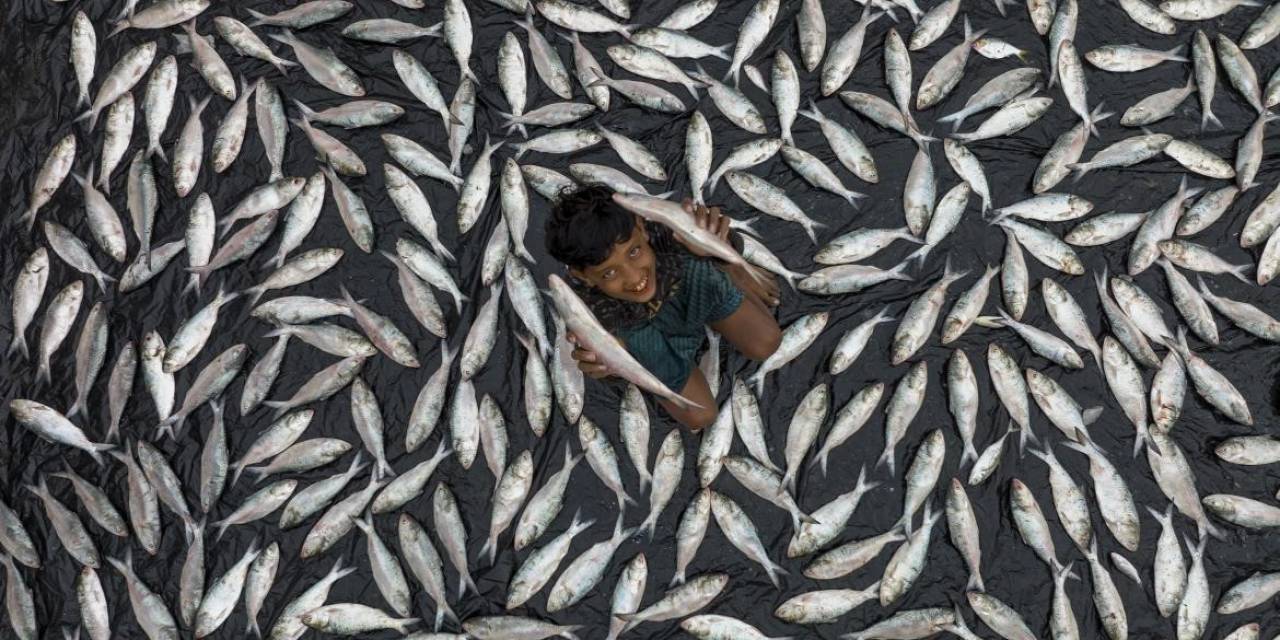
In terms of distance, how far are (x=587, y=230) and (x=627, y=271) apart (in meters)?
0.15

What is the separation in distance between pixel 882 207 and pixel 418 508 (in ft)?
6.04

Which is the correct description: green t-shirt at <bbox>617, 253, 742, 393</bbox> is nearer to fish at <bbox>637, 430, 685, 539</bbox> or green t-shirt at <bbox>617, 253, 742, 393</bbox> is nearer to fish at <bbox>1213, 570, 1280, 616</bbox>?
fish at <bbox>637, 430, 685, 539</bbox>

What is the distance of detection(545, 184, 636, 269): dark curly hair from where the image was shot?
2229mm

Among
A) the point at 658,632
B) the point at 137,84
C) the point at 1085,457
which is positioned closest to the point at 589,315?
the point at 658,632

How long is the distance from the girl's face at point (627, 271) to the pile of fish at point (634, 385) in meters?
0.81

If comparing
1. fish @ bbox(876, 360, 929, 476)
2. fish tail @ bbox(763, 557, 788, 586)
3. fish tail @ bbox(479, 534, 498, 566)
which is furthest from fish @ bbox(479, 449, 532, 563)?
fish @ bbox(876, 360, 929, 476)

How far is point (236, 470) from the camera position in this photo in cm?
319

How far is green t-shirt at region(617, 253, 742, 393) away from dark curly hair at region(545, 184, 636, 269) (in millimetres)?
390

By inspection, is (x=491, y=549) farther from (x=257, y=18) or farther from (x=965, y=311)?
(x=257, y=18)

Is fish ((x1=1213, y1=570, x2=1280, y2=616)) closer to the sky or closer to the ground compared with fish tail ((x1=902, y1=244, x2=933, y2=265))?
closer to the ground

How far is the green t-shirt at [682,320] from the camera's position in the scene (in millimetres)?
2662

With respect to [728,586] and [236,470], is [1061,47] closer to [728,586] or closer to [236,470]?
Result: [728,586]

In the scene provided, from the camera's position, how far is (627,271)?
2309mm

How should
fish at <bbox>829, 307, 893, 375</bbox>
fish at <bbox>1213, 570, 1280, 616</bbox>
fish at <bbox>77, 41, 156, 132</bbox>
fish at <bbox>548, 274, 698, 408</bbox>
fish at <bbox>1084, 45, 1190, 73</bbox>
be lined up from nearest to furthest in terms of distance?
fish at <bbox>548, 274, 698, 408</bbox> < fish at <bbox>1213, 570, 1280, 616</bbox> < fish at <bbox>829, 307, 893, 375</bbox> < fish at <bbox>1084, 45, 1190, 73</bbox> < fish at <bbox>77, 41, 156, 132</bbox>
